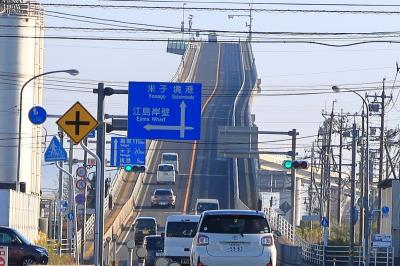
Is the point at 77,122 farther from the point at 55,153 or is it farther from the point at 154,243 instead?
the point at 55,153

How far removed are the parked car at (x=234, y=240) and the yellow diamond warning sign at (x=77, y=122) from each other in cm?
323

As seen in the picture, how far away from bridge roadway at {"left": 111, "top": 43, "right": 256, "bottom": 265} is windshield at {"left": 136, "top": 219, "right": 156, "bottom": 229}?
5.00 ft

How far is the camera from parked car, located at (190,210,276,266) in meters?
24.1

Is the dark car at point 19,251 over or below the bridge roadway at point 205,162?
below

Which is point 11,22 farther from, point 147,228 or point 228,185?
point 228,185

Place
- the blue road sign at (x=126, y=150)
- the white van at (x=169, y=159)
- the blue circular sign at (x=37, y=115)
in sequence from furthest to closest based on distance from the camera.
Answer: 1. the white van at (x=169, y=159)
2. the blue road sign at (x=126, y=150)
3. the blue circular sign at (x=37, y=115)

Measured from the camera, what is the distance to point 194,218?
3828 centimetres

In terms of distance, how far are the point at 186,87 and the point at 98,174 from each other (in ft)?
37.1

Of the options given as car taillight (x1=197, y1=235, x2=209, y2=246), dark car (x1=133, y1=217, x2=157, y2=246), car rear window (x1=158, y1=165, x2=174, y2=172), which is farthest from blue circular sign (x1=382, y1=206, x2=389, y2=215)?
car taillight (x1=197, y1=235, x2=209, y2=246)

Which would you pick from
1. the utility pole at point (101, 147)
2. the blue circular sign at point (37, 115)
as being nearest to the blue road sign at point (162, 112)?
the utility pole at point (101, 147)

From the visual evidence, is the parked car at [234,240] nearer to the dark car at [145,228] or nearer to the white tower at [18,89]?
the dark car at [145,228]

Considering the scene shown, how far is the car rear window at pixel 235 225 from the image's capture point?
80.3 feet

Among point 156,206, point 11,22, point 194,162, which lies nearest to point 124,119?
point 11,22

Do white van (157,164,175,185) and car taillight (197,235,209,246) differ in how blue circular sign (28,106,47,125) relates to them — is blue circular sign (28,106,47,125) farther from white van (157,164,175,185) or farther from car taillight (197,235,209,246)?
white van (157,164,175,185)
